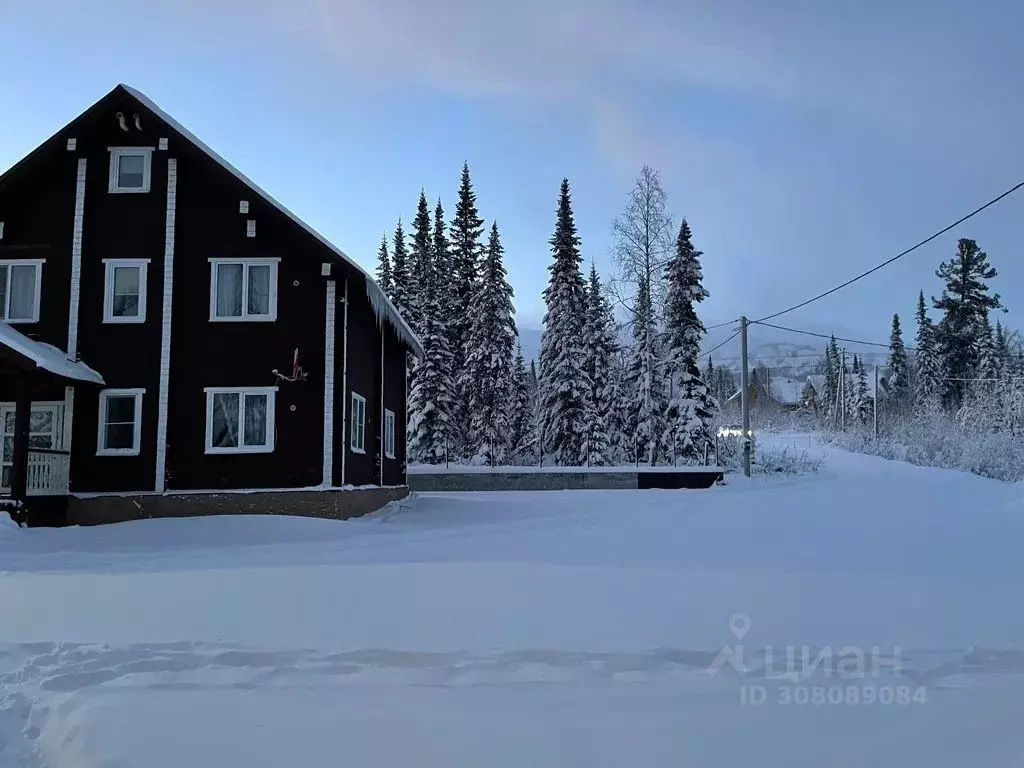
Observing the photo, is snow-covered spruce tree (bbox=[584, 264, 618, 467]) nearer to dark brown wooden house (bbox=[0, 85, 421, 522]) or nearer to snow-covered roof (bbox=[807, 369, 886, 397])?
dark brown wooden house (bbox=[0, 85, 421, 522])

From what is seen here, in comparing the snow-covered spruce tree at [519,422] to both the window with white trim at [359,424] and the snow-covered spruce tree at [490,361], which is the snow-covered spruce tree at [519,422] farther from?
the window with white trim at [359,424]

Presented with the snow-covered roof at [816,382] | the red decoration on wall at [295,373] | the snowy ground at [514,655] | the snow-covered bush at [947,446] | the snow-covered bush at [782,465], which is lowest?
the snowy ground at [514,655]

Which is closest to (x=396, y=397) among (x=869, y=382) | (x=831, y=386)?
(x=869, y=382)

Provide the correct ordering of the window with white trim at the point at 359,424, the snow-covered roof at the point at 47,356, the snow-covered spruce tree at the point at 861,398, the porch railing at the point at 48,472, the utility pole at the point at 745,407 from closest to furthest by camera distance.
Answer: the snow-covered roof at the point at 47,356, the porch railing at the point at 48,472, the window with white trim at the point at 359,424, the utility pole at the point at 745,407, the snow-covered spruce tree at the point at 861,398

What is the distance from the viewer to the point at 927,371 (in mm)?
58188

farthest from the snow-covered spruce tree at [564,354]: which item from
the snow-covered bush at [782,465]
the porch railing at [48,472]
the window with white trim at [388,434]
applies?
the porch railing at [48,472]

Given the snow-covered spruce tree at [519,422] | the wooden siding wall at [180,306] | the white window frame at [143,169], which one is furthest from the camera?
the snow-covered spruce tree at [519,422]

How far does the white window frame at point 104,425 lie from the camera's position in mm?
16234

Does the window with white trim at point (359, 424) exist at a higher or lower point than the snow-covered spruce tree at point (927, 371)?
lower

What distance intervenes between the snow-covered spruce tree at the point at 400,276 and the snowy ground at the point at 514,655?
33.2 metres

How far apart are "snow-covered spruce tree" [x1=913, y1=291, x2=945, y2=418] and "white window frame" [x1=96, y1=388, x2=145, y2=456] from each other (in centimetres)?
4169

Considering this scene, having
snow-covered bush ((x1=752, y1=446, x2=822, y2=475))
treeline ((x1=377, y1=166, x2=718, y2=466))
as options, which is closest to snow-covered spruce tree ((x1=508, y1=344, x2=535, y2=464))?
treeline ((x1=377, y1=166, x2=718, y2=466))

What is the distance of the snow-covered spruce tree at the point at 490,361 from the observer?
1533 inches

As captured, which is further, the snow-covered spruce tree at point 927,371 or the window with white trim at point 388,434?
the snow-covered spruce tree at point 927,371
